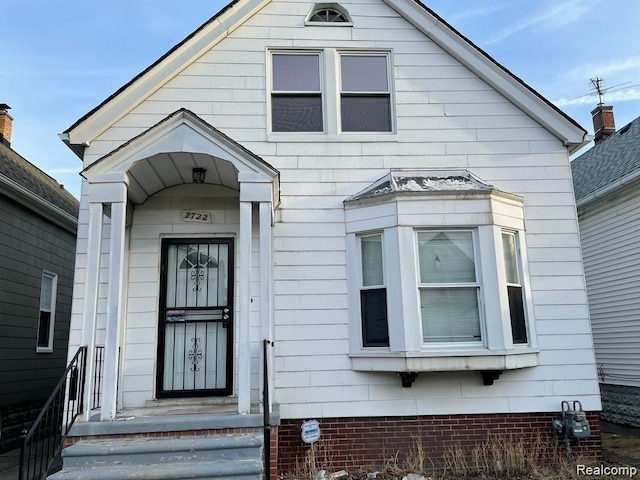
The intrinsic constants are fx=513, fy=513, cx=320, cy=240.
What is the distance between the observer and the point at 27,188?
8922 millimetres

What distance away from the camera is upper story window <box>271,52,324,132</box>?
7.12 metres

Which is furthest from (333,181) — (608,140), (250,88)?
(608,140)

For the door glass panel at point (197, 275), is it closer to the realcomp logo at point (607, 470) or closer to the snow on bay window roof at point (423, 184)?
the snow on bay window roof at point (423, 184)

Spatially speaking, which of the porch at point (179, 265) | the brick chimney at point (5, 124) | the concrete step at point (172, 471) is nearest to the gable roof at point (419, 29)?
the porch at point (179, 265)

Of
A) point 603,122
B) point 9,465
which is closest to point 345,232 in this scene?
point 9,465

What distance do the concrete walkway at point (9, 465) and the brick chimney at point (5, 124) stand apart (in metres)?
6.73

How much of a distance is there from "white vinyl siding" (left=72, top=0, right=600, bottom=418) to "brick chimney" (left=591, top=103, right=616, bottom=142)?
27.8ft

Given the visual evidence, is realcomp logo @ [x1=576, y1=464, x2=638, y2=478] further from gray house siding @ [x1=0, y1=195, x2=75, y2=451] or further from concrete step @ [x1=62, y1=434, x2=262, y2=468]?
gray house siding @ [x1=0, y1=195, x2=75, y2=451]

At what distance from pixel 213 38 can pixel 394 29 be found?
2565 millimetres

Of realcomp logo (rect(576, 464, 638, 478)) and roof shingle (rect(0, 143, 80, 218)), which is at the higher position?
roof shingle (rect(0, 143, 80, 218))

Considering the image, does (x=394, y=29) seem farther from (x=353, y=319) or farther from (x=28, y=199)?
(x=28, y=199)

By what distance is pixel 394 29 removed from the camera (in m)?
7.37

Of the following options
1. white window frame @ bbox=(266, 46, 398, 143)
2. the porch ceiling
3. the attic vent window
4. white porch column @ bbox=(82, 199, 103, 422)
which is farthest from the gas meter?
the attic vent window

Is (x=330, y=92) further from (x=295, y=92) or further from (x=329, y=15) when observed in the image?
(x=329, y=15)
